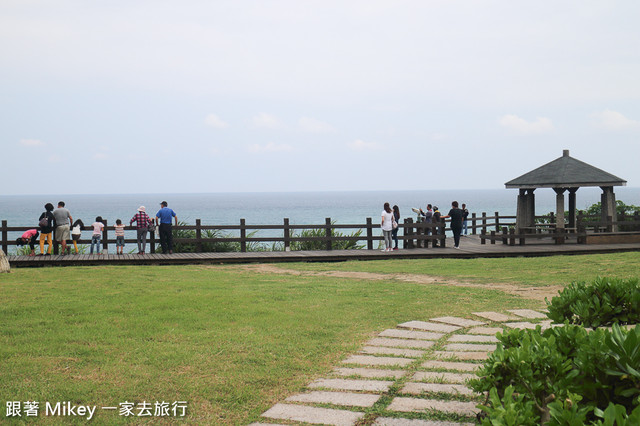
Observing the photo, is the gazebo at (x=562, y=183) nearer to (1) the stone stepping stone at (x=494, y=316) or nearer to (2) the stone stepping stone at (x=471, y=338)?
(1) the stone stepping stone at (x=494, y=316)

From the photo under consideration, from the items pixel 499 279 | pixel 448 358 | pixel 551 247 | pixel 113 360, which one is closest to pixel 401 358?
pixel 448 358

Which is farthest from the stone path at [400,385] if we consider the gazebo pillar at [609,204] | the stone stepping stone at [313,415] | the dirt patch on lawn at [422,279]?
the gazebo pillar at [609,204]

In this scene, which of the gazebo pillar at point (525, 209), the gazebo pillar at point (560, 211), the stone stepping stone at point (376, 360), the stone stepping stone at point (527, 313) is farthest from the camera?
the gazebo pillar at point (525, 209)

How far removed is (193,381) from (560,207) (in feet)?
67.9

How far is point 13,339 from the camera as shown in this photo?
263 inches

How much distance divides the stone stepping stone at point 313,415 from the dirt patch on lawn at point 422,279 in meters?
6.19

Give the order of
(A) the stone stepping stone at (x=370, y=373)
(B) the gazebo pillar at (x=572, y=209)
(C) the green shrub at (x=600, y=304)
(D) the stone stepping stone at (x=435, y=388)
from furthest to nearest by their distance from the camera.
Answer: (B) the gazebo pillar at (x=572, y=209)
(C) the green shrub at (x=600, y=304)
(A) the stone stepping stone at (x=370, y=373)
(D) the stone stepping stone at (x=435, y=388)

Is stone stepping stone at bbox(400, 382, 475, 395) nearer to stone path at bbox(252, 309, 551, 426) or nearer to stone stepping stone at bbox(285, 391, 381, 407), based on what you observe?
stone path at bbox(252, 309, 551, 426)

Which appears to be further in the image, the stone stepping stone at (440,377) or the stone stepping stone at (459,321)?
the stone stepping stone at (459,321)

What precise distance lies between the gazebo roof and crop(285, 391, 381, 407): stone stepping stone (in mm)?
19889

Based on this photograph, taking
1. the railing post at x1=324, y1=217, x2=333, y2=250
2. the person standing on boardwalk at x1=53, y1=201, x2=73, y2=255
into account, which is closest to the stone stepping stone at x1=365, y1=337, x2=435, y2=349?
the railing post at x1=324, y1=217, x2=333, y2=250

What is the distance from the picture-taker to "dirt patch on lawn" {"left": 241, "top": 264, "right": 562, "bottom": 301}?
1044 centimetres

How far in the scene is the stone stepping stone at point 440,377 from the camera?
4939 millimetres

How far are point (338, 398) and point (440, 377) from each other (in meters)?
0.99
